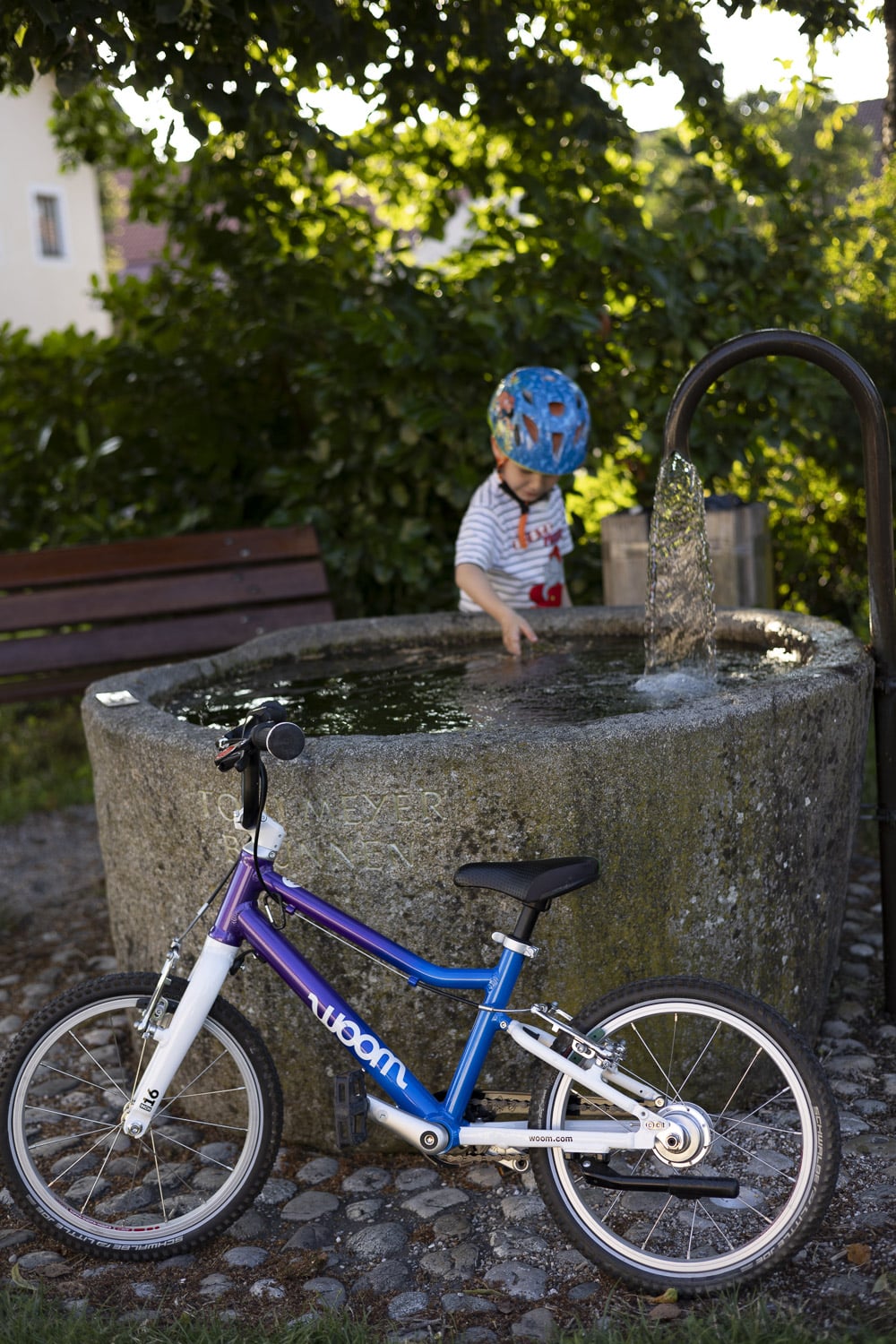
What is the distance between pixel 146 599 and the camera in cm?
598

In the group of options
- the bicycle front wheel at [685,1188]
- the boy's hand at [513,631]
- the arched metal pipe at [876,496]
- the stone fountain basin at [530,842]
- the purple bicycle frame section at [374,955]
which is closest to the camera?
the bicycle front wheel at [685,1188]

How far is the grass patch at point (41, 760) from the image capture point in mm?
6246

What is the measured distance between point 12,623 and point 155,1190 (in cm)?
346

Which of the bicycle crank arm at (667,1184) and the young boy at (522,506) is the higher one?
the young boy at (522,506)

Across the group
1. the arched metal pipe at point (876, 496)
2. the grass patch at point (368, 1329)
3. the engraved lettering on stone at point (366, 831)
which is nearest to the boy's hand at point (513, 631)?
the arched metal pipe at point (876, 496)

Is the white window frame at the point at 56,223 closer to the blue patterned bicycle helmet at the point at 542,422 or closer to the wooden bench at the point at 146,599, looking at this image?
the wooden bench at the point at 146,599

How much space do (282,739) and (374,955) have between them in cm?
47

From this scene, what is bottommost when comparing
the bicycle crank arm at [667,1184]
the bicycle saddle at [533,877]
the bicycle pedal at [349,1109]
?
the bicycle crank arm at [667,1184]

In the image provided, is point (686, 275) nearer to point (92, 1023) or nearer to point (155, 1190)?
point (92, 1023)

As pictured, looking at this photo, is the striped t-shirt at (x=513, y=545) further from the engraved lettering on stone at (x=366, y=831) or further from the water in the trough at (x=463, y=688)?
the engraved lettering on stone at (x=366, y=831)

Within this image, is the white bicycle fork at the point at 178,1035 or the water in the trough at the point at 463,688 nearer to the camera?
the white bicycle fork at the point at 178,1035

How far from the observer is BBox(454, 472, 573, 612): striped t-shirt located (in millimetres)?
4344

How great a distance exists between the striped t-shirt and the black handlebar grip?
192 centimetres

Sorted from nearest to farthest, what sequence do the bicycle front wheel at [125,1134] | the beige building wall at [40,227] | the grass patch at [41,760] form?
the bicycle front wheel at [125,1134], the grass patch at [41,760], the beige building wall at [40,227]
